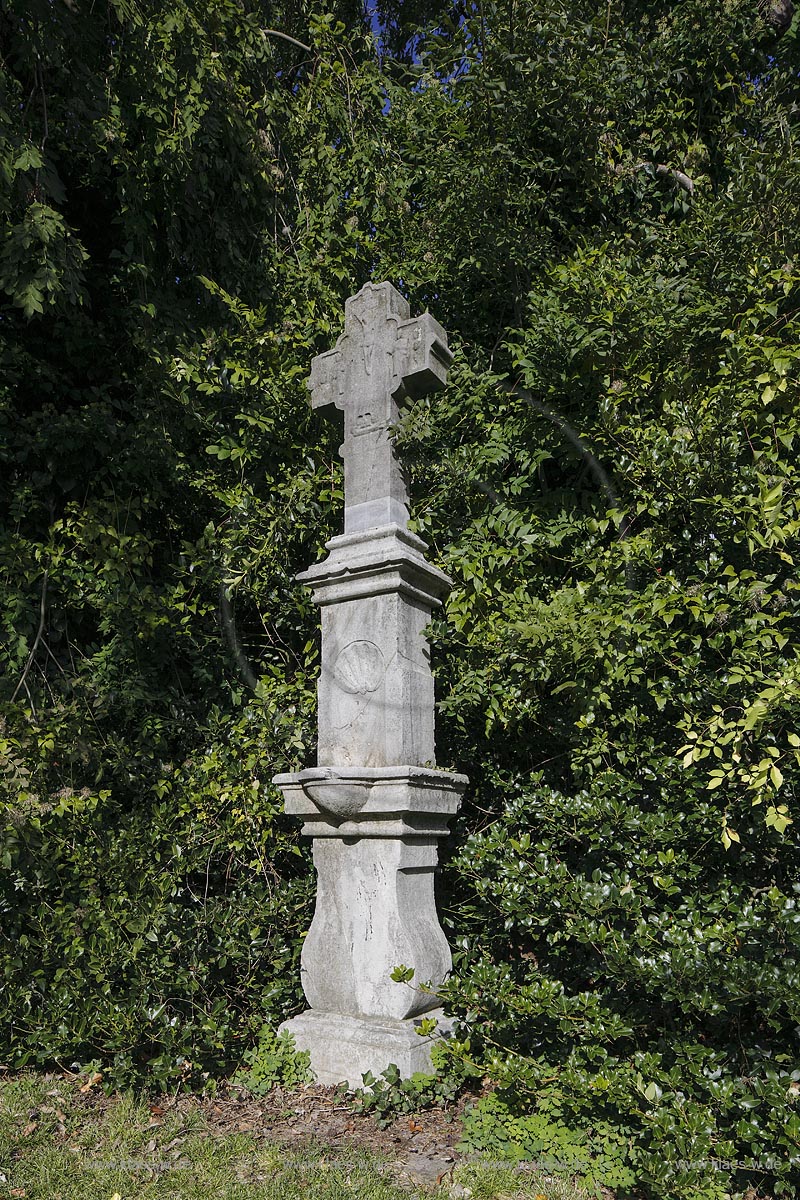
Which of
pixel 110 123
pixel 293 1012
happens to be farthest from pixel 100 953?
pixel 110 123

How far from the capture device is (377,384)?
13.4 feet

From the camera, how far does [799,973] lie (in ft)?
7.87

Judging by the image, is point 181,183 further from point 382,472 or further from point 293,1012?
point 293,1012

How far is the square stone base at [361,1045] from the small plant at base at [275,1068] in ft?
0.11

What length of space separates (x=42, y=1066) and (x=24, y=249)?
390cm

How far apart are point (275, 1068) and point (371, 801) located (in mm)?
1166

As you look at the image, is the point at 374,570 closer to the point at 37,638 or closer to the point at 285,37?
the point at 37,638

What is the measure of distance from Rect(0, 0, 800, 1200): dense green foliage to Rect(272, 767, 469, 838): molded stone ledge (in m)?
0.32

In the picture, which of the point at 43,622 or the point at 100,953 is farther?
the point at 43,622

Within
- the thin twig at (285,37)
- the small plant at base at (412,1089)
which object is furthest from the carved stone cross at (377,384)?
the thin twig at (285,37)

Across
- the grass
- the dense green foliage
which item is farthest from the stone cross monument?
the grass

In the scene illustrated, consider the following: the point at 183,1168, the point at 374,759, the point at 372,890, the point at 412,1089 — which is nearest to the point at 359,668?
the point at 374,759

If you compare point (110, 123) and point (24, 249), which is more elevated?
point (110, 123)

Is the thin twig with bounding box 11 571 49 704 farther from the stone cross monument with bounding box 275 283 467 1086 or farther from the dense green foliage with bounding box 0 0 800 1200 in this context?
the stone cross monument with bounding box 275 283 467 1086
